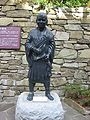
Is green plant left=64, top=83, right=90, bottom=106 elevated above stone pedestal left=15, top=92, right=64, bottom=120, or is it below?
below

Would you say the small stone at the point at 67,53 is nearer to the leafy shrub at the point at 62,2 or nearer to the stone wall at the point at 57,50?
the stone wall at the point at 57,50

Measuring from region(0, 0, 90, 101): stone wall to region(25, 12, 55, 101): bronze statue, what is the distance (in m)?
1.46

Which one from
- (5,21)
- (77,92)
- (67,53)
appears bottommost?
(77,92)

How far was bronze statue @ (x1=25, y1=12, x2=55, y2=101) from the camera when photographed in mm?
4484

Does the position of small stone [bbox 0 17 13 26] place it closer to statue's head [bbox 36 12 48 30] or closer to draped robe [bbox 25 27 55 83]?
draped robe [bbox 25 27 55 83]

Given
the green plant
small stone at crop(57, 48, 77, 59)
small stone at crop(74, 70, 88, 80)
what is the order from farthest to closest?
1. small stone at crop(74, 70, 88, 80)
2. small stone at crop(57, 48, 77, 59)
3. the green plant

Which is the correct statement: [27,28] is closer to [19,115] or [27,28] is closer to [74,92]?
[74,92]

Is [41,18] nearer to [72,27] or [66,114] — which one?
[72,27]

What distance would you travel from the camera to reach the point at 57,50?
6.10 metres

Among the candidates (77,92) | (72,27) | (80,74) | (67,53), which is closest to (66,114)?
(77,92)

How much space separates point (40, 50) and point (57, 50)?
1662 mm

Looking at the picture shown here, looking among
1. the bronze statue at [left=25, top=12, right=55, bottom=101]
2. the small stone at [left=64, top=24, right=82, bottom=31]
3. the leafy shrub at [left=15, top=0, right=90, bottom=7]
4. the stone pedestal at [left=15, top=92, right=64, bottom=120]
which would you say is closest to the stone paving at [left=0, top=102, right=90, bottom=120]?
the stone pedestal at [left=15, top=92, right=64, bottom=120]

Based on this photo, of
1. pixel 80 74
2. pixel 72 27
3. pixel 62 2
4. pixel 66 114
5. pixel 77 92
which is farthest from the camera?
pixel 62 2

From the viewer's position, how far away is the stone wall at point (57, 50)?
5957 millimetres
